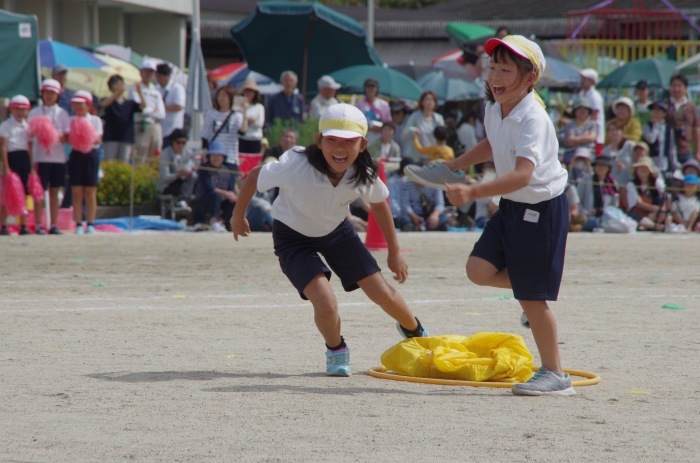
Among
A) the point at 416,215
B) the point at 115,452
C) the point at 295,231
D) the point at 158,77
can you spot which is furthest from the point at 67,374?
the point at 158,77

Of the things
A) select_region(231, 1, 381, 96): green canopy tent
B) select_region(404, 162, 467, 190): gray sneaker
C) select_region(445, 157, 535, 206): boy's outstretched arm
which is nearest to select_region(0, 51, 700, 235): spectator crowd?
select_region(231, 1, 381, 96): green canopy tent

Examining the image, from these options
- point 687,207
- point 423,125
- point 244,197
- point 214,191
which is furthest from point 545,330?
point 423,125

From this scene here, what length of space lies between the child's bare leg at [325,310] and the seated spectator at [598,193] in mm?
11603

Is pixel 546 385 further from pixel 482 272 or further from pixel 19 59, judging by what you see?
pixel 19 59

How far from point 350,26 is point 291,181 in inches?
632

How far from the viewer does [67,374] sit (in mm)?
6125

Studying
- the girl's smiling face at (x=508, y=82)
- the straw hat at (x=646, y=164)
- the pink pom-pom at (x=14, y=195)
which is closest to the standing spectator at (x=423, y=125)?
the straw hat at (x=646, y=164)

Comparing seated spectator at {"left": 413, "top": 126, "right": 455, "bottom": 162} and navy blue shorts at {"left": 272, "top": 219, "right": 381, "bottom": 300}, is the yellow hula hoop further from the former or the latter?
seated spectator at {"left": 413, "top": 126, "right": 455, "bottom": 162}

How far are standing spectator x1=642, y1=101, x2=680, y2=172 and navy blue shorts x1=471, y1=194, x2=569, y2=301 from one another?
519 inches

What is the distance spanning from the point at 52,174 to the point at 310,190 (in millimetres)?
9864

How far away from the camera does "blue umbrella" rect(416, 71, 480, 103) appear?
23.6 meters

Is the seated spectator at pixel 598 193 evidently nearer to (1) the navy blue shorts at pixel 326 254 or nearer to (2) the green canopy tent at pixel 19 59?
(2) the green canopy tent at pixel 19 59

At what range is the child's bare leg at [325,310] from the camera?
6262mm

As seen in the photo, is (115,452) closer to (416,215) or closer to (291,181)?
(291,181)
